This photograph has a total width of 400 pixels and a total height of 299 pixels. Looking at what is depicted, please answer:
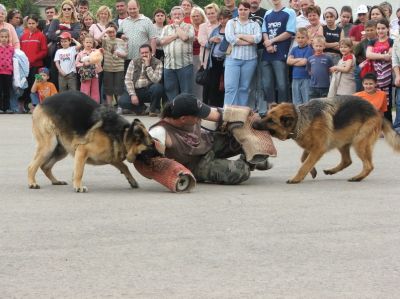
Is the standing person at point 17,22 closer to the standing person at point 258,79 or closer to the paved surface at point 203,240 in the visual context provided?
the standing person at point 258,79

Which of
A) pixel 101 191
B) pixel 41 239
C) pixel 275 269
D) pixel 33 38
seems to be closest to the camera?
pixel 275 269

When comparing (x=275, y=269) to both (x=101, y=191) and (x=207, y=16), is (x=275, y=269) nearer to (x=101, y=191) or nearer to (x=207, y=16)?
(x=101, y=191)

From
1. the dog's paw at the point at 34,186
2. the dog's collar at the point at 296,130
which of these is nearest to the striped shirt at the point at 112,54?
the dog's collar at the point at 296,130

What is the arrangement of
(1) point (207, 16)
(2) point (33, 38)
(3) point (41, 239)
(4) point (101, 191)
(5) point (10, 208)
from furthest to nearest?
(2) point (33, 38) < (1) point (207, 16) < (4) point (101, 191) < (5) point (10, 208) < (3) point (41, 239)

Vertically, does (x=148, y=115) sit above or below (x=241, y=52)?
below

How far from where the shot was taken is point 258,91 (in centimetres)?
1831

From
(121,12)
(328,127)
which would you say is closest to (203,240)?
(328,127)

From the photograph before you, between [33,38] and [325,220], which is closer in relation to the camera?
[325,220]

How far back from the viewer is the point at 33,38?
2089cm

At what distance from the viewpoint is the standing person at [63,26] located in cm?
2058

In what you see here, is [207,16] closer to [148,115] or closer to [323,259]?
[148,115]

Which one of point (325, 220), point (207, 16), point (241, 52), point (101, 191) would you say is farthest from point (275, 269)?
point (207, 16)

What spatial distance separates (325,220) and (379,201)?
1309mm

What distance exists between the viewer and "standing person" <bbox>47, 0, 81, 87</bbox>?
20.6m
